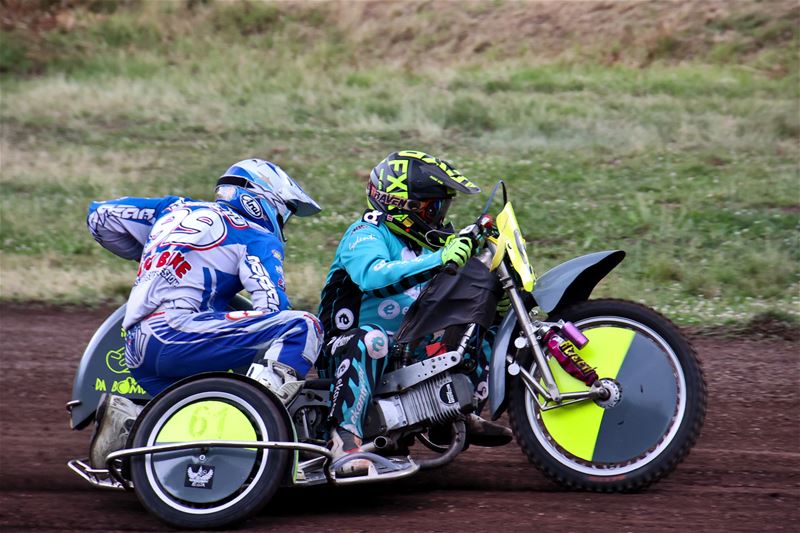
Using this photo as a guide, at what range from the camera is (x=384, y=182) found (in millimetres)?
5863

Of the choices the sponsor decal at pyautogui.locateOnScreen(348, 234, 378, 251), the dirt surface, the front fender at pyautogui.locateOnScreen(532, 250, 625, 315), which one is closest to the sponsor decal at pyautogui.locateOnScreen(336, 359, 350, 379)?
the sponsor decal at pyautogui.locateOnScreen(348, 234, 378, 251)

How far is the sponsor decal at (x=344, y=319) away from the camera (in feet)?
19.3

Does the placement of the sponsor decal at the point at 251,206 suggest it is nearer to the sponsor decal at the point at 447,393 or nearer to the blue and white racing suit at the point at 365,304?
the blue and white racing suit at the point at 365,304

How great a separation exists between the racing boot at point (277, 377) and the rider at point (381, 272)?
0.26 metres

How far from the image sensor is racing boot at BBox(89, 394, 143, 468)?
549 cm

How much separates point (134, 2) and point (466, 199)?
56.7ft

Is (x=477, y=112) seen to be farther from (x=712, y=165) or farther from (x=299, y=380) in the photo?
(x=299, y=380)

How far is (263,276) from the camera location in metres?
5.55

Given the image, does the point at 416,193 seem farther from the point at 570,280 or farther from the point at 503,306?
the point at 570,280

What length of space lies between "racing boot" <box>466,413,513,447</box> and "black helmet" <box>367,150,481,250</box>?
1008 mm

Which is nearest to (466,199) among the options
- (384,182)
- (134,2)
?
Answer: (384,182)

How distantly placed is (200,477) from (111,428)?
57cm

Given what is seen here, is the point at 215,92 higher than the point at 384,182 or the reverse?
higher

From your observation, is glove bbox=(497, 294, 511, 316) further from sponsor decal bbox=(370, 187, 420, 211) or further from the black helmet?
sponsor decal bbox=(370, 187, 420, 211)
